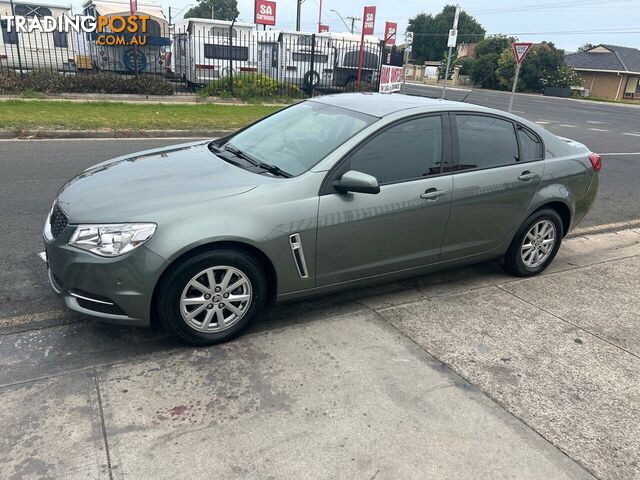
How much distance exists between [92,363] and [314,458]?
1.48 metres

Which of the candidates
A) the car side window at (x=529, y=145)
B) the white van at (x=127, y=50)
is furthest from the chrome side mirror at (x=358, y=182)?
the white van at (x=127, y=50)

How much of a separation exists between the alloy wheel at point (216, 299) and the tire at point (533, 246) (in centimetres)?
253

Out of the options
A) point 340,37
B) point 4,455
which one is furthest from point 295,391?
point 340,37

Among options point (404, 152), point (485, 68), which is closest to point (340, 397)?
point (404, 152)

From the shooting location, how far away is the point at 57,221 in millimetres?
3297

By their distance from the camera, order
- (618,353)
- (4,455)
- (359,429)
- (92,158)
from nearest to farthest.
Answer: (4,455) → (359,429) → (618,353) → (92,158)

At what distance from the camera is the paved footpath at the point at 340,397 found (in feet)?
8.20

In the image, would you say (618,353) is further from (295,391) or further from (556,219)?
(295,391)

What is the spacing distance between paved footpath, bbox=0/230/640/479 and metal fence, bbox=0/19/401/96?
14.3 meters

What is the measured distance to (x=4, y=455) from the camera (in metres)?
2.41

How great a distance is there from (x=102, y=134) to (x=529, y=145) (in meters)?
8.37

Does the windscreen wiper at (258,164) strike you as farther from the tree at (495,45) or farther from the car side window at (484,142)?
the tree at (495,45)

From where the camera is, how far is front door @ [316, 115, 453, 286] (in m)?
3.58

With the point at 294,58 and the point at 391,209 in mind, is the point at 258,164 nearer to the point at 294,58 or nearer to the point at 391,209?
the point at 391,209
